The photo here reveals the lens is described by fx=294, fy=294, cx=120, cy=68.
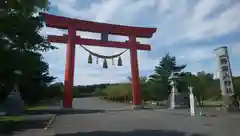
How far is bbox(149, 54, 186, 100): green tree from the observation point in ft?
135

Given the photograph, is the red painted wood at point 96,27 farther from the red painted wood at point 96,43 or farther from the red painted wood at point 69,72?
the red painted wood at point 96,43

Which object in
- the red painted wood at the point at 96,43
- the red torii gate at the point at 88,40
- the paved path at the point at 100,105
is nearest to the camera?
the red torii gate at the point at 88,40

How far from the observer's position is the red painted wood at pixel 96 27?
25.7 meters

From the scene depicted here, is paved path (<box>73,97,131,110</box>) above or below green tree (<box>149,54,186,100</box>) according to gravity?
below

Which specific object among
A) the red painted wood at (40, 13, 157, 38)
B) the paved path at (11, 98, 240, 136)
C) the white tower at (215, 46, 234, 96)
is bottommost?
the paved path at (11, 98, 240, 136)

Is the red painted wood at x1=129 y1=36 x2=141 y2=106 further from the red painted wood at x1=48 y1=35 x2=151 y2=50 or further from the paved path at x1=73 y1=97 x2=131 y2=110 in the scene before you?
the paved path at x1=73 y1=97 x2=131 y2=110

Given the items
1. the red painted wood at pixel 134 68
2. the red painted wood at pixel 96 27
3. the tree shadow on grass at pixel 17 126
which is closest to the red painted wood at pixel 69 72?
the red painted wood at pixel 96 27

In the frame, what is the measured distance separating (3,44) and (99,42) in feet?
59.1

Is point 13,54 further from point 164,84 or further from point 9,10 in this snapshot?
point 164,84

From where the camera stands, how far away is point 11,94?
24.6 m

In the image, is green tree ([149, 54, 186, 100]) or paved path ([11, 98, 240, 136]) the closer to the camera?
paved path ([11, 98, 240, 136])

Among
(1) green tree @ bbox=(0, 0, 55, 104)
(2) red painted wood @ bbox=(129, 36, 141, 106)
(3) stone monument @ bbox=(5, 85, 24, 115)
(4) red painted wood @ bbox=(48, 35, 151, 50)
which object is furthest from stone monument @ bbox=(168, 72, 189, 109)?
(1) green tree @ bbox=(0, 0, 55, 104)

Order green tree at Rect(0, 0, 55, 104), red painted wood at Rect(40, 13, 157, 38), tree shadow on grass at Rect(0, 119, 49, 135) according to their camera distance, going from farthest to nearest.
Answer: red painted wood at Rect(40, 13, 157, 38) → tree shadow on grass at Rect(0, 119, 49, 135) → green tree at Rect(0, 0, 55, 104)

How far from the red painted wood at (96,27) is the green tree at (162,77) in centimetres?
1220
